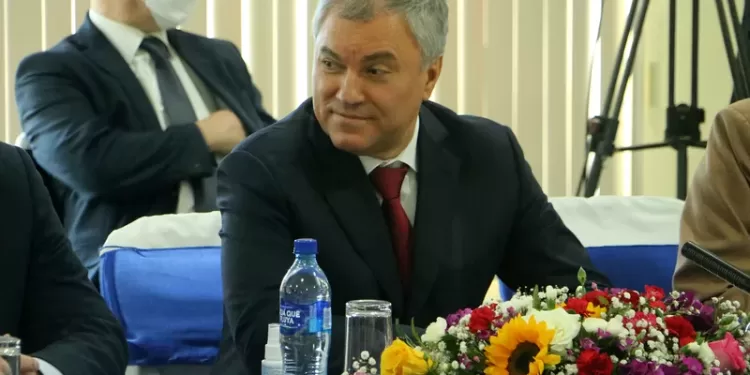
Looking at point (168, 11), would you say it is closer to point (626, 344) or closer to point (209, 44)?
point (209, 44)

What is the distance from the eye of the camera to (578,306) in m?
1.26

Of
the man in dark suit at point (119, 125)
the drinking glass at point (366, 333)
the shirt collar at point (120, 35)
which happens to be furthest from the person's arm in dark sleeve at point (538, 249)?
the shirt collar at point (120, 35)

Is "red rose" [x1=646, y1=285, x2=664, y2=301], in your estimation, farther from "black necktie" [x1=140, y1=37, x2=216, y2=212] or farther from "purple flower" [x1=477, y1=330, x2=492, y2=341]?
"black necktie" [x1=140, y1=37, x2=216, y2=212]

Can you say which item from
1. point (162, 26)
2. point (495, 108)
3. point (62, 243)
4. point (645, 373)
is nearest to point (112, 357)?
point (62, 243)

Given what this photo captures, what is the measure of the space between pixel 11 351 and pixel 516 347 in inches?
25.2

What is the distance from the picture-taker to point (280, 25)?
4086 millimetres

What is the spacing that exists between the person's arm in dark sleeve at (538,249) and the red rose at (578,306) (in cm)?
83

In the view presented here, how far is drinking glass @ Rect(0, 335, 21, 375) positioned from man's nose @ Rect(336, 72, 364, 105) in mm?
748

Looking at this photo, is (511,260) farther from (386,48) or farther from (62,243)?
(62,243)

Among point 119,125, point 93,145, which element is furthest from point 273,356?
point 119,125

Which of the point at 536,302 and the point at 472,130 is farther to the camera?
the point at 472,130

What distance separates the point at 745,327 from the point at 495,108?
119 inches

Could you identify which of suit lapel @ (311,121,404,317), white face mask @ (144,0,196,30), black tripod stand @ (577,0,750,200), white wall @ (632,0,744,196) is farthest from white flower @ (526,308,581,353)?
white wall @ (632,0,744,196)

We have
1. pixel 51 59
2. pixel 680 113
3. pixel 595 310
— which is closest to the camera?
pixel 595 310
